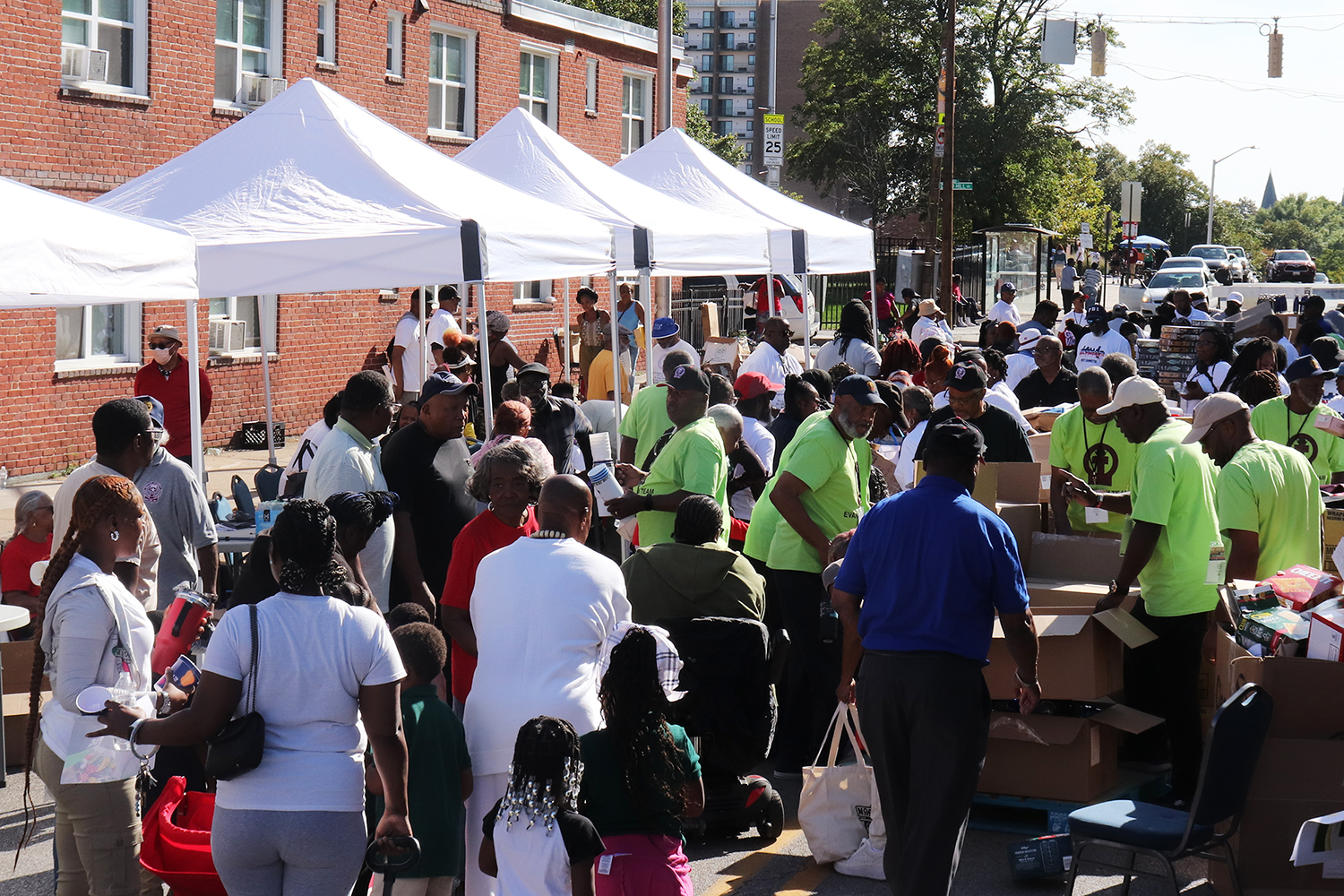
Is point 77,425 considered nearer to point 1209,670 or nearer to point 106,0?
point 106,0

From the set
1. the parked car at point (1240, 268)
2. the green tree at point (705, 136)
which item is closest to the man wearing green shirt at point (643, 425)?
the green tree at point (705, 136)

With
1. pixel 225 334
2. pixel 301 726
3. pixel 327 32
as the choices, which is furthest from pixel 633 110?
pixel 301 726

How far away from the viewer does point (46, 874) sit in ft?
17.5

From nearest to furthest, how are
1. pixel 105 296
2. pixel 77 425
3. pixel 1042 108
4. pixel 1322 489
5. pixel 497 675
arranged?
pixel 497 675, pixel 105 296, pixel 1322 489, pixel 77 425, pixel 1042 108

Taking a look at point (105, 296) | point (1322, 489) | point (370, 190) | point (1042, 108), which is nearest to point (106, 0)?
point (370, 190)

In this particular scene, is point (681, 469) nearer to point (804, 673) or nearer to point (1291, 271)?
point (804, 673)

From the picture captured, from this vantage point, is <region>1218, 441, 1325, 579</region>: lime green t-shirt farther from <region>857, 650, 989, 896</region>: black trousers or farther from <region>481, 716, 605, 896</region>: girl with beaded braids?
<region>481, 716, 605, 896</region>: girl with beaded braids

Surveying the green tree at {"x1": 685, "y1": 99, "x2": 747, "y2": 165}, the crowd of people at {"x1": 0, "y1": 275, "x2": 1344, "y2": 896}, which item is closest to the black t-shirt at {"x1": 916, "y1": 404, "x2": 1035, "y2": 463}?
the crowd of people at {"x1": 0, "y1": 275, "x2": 1344, "y2": 896}

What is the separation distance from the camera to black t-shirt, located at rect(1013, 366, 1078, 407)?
35.6ft

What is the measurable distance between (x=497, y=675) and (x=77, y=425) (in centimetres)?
1237

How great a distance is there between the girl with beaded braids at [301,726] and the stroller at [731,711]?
197 cm

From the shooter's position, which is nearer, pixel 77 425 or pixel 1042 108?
pixel 77 425

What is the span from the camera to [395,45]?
67.6 ft

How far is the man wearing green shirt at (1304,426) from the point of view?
8.03m
